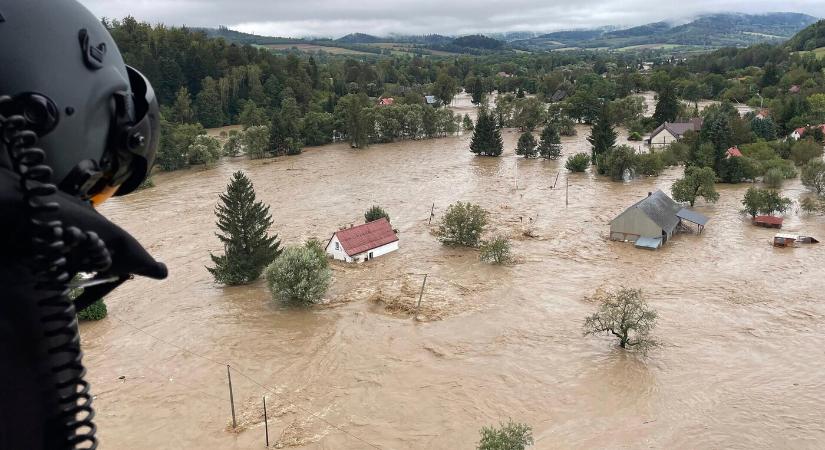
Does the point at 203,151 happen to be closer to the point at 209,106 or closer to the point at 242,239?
the point at 209,106

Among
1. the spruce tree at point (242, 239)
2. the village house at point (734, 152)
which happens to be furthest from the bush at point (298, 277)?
the village house at point (734, 152)

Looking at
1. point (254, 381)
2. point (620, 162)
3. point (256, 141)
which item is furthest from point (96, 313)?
point (256, 141)

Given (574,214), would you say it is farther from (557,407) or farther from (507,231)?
(557,407)

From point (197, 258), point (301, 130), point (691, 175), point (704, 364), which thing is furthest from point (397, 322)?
point (301, 130)

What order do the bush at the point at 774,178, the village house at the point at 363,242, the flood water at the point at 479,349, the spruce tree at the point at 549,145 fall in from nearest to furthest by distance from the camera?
1. the flood water at the point at 479,349
2. the village house at the point at 363,242
3. the bush at the point at 774,178
4. the spruce tree at the point at 549,145

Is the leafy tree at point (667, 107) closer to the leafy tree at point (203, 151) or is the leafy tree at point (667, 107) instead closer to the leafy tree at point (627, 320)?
the leafy tree at point (203, 151)

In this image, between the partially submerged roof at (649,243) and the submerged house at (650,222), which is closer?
the partially submerged roof at (649,243)
